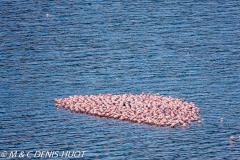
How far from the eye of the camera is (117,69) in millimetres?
27703

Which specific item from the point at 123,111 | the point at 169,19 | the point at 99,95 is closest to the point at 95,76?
the point at 99,95

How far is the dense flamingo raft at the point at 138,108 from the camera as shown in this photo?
22.0m

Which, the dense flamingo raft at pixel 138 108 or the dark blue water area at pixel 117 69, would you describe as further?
the dense flamingo raft at pixel 138 108

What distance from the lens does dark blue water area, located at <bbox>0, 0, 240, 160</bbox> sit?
20.6 metres

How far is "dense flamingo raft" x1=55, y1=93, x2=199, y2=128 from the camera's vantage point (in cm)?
2198

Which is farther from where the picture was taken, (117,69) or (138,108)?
(117,69)

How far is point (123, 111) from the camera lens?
22.4 meters

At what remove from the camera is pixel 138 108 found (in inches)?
888

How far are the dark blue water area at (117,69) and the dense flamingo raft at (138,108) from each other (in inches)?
12.0

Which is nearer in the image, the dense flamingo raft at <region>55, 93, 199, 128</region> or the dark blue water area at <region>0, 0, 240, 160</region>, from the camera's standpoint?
the dark blue water area at <region>0, 0, 240, 160</region>

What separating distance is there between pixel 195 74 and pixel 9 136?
955 centimetres

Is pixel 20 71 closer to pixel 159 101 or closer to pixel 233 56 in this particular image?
pixel 159 101

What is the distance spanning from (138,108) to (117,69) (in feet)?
17.7

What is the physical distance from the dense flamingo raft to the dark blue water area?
0.30 metres
